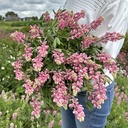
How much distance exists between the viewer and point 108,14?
152 centimetres

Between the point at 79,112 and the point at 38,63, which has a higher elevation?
the point at 38,63

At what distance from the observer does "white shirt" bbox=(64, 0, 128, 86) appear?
1522mm

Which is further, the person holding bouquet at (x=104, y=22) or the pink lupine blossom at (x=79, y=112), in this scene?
the person holding bouquet at (x=104, y=22)

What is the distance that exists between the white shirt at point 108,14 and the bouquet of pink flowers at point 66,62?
0.19ft

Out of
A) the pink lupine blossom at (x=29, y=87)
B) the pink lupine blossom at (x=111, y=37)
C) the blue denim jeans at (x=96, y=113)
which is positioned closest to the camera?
the pink lupine blossom at (x=29, y=87)

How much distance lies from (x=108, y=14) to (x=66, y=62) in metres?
0.31

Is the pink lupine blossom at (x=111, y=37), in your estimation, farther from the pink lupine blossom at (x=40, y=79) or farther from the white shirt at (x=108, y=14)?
the pink lupine blossom at (x=40, y=79)

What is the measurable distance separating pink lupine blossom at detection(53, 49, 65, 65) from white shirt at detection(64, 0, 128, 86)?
9.9 inches

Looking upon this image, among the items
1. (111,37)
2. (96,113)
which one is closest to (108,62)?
(111,37)

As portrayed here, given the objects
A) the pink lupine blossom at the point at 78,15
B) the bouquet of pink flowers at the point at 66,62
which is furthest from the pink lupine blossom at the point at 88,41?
the pink lupine blossom at the point at 78,15

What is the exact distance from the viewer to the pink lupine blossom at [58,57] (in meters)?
1.35

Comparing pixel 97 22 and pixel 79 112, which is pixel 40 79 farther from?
pixel 97 22

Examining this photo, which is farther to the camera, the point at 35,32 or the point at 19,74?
the point at 35,32

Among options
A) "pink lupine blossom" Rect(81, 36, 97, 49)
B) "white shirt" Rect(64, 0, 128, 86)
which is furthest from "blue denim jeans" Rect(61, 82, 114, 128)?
"pink lupine blossom" Rect(81, 36, 97, 49)
